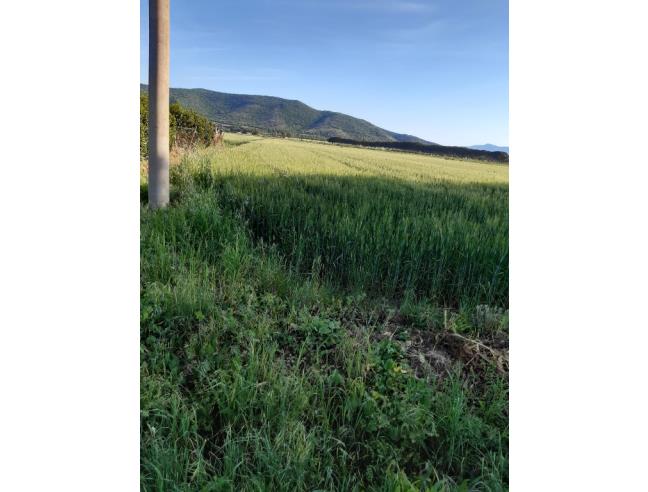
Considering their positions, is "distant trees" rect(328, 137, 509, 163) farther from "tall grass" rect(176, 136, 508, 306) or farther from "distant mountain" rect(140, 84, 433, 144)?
"tall grass" rect(176, 136, 508, 306)

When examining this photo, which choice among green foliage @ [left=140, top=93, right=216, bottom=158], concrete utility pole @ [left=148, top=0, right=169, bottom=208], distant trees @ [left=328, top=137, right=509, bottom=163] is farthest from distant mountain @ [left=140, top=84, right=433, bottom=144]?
green foliage @ [left=140, top=93, right=216, bottom=158]

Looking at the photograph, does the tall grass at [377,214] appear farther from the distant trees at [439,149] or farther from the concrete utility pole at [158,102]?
the concrete utility pole at [158,102]

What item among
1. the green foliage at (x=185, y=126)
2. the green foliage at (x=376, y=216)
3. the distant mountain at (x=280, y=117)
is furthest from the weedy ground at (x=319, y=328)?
the distant mountain at (x=280, y=117)

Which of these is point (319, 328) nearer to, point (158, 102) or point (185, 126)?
point (158, 102)
